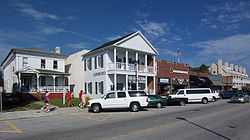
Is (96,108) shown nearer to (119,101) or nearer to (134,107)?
(119,101)

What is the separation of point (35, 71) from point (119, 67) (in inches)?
454

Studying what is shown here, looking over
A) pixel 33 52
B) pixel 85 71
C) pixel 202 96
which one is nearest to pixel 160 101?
pixel 202 96

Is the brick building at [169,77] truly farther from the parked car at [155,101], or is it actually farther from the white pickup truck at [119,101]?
the white pickup truck at [119,101]

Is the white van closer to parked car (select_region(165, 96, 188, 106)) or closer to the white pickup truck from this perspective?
parked car (select_region(165, 96, 188, 106))

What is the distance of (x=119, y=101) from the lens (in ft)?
53.7

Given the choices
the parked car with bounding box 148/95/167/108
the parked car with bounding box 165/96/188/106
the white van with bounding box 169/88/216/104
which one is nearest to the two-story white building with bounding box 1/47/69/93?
the parked car with bounding box 148/95/167/108

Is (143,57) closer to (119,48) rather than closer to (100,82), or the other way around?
(119,48)

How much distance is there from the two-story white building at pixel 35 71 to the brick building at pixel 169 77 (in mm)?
15593

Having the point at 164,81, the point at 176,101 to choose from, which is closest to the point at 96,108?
the point at 176,101

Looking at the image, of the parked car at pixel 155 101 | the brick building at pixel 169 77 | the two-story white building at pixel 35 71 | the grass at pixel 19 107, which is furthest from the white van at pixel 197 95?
the two-story white building at pixel 35 71

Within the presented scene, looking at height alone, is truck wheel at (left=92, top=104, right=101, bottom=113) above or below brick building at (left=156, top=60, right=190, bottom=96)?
below

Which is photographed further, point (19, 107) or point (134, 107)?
point (19, 107)

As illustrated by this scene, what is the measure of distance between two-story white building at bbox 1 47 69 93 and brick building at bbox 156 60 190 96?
15.6m

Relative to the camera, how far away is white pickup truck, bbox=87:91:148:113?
16328 mm
